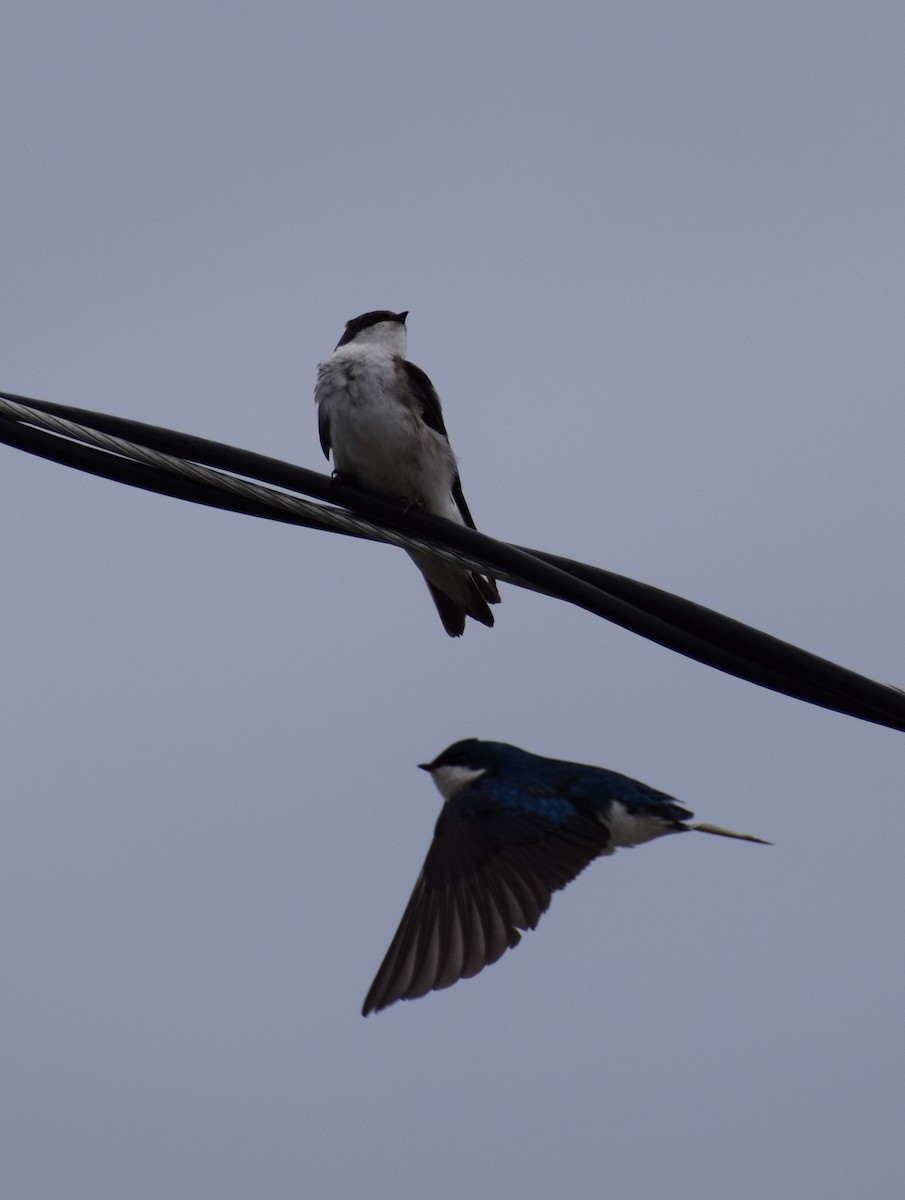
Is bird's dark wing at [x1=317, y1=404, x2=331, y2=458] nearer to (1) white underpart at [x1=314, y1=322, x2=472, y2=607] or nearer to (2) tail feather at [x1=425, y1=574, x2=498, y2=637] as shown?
(1) white underpart at [x1=314, y1=322, x2=472, y2=607]

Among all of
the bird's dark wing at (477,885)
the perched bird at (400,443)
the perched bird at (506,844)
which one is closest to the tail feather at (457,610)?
the perched bird at (400,443)

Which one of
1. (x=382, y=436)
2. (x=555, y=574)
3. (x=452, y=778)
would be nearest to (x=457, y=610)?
(x=452, y=778)

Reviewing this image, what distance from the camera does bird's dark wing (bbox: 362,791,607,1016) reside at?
16.3ft

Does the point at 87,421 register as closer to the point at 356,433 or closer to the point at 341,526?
the point at 341,526

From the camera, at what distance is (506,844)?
17.9 feet

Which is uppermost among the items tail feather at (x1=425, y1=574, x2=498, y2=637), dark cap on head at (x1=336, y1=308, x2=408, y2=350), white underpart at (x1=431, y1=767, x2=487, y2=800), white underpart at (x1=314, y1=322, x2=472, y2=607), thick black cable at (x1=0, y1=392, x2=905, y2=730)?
dark cap on head at (x1=336, y1=308, x2=408, y2=350)

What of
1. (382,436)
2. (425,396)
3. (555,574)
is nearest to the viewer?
(555,574)

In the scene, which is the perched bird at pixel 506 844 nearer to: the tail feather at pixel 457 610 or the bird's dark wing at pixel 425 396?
the tail feather at pixel 457 610

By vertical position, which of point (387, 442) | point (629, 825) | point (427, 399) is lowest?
point (629, 825)

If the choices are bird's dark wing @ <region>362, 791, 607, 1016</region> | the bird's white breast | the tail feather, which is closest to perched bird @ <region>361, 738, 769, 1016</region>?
bird's dark wing @ <region>362, 791, 607, 1016</region>

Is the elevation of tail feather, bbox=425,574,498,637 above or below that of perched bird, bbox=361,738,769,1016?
above

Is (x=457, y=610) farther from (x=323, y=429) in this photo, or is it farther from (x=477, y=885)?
(x=477, y=885)

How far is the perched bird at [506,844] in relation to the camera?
5.09 m

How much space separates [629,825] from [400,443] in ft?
4.71
